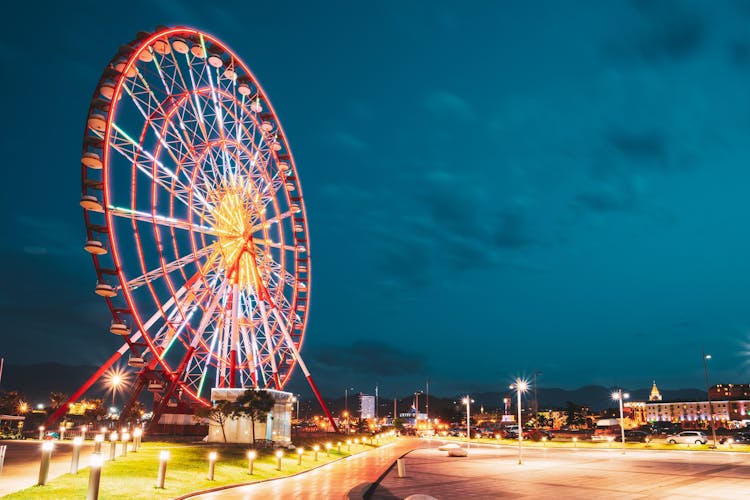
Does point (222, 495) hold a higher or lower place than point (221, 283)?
lower

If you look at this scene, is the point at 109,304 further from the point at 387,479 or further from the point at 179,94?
the point at 387,479

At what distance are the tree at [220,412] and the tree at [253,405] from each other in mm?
424

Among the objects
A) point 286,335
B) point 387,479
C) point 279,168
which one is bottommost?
point 387,479

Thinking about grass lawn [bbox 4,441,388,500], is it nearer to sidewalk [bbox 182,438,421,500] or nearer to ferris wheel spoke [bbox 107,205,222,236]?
sidewalk [bbox 182,438,421,500]

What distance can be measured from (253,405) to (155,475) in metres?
20.4

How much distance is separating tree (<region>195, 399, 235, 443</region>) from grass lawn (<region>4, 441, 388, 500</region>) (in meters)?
6.23

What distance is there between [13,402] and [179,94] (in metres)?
49.9

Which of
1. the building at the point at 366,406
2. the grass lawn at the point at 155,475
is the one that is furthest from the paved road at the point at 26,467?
the building at the point at 366,406

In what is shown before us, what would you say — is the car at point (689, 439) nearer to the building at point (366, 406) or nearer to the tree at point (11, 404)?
the tree at point (11, 404)

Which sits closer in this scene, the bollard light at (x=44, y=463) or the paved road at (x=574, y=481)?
the bollard light at (x=44, y=463)

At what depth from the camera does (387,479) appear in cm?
2480

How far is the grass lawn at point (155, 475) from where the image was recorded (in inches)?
603

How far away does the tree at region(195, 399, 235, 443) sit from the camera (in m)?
39.3

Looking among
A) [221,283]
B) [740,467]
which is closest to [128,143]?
[221,283]
